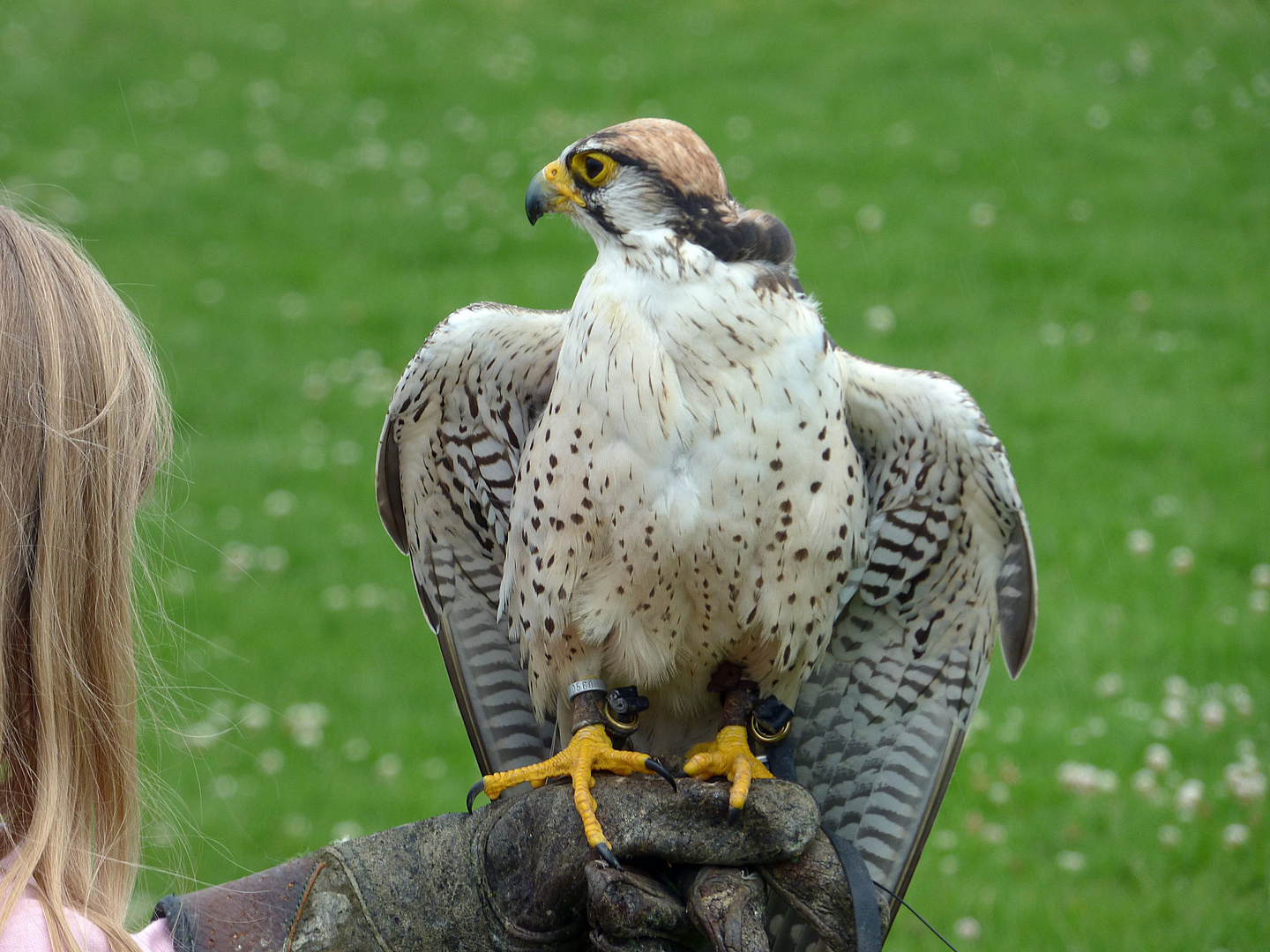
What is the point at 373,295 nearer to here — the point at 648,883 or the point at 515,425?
the point at 515,425

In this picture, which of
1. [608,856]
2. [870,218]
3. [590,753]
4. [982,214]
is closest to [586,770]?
[590,753]

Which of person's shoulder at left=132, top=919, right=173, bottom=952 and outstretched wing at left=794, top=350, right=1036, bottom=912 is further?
outstretched wing at left=794, top=350, right=1036, bottom=912

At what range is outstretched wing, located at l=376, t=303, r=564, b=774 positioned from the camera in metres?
2.54

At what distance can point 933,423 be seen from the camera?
2.48m

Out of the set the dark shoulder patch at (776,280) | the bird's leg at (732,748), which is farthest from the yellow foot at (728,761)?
the dark shoulder patch at (776,280)

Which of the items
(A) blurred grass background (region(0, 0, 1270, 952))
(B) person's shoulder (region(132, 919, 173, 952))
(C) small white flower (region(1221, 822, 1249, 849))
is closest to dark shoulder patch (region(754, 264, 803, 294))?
(A) blurred grass background (region(0, 0, 1270, 952))

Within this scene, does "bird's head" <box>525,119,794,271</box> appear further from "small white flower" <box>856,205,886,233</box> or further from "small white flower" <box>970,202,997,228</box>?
"small white flower" <box>970,202,997,228</box>

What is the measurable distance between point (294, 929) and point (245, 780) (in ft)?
10.9

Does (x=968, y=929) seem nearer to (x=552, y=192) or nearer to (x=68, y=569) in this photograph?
(x=552, y=192)

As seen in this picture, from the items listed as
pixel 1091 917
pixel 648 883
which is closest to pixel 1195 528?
pixel 1091 917

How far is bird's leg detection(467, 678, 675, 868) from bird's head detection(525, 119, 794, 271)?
0.87 m

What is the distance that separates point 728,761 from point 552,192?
3.68 ft

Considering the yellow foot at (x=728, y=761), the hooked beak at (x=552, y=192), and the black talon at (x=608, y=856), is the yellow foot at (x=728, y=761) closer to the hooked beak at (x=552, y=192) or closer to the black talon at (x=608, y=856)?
the black talon at (x=608, y=856)

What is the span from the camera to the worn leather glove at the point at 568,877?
6.92ft
